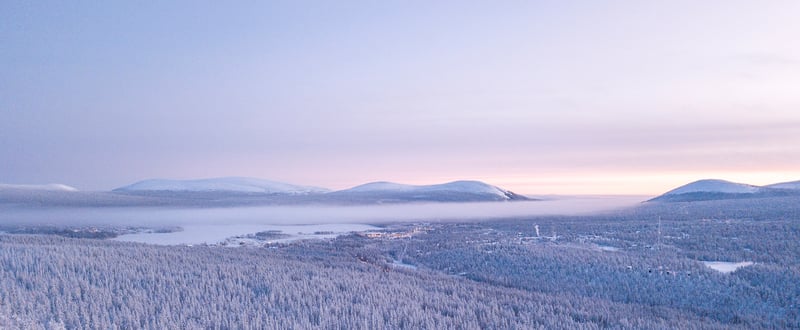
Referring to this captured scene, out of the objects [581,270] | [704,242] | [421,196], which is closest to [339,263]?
[581,270]

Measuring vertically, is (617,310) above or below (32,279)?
below

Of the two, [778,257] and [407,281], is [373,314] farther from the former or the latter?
[778,257]

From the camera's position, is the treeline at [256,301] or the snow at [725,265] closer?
the treeline at [256,301]

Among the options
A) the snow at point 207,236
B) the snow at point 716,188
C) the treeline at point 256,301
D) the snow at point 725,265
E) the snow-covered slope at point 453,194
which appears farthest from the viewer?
the snow-covered slope at point 453,194

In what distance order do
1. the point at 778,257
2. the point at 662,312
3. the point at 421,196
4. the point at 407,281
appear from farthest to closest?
the point at 421,196, the point at 778,257, the point at 407,281, the point at 662,312

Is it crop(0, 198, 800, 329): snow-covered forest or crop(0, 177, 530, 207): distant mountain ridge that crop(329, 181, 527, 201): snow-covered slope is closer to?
crop(0, 177, 530, 207): distant mountain ridge

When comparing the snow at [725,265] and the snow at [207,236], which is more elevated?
the snow at [207,236]

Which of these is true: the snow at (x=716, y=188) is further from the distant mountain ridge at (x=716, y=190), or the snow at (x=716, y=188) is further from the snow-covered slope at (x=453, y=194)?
the snow-covered slope at (x=453, y=194)

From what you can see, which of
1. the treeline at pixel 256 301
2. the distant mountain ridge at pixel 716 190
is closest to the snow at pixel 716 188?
the distant mountain ridge at pixel 716 190

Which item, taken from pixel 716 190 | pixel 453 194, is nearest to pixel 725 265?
pixel 716 190
